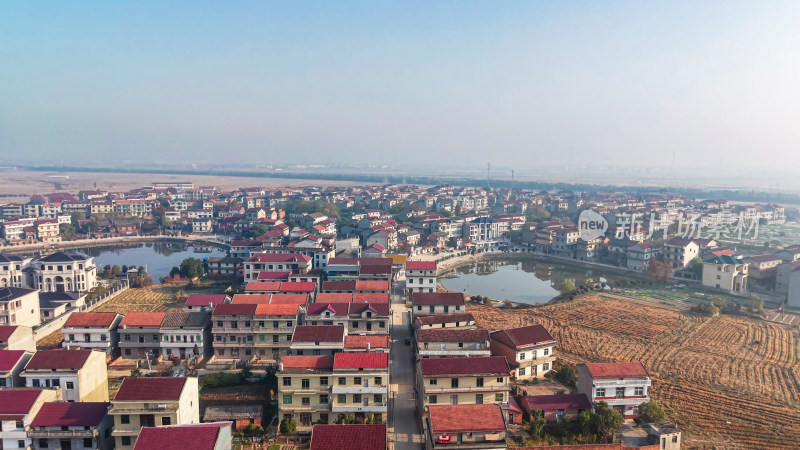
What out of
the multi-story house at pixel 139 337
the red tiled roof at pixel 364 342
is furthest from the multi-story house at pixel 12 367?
the red tiled roof at pixel 364 342

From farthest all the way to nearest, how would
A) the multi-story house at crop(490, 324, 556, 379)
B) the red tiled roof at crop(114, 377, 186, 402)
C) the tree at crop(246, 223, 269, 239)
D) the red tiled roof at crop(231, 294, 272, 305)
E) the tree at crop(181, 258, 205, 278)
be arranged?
1. the tree at crop(246, 223, 269, 239)
2. the tree at crop(181, 258, 205, 278)
3. the red tiled roof at crop(231, 294, 272, 305)
4. the multi-story house at crop(490, 324, 556, 379)
5. the red tiled roof at crop(114, 377, 186, 402)

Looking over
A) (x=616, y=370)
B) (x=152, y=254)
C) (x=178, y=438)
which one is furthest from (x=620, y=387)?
(x=152, y=254)

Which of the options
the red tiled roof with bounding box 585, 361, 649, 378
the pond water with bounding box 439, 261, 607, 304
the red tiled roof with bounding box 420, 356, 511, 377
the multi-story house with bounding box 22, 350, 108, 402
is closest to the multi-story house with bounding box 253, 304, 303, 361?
the multi-story house with bounding box 22, 350, 108, 402

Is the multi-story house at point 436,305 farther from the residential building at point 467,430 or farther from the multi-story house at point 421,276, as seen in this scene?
the residential building at point 467,430

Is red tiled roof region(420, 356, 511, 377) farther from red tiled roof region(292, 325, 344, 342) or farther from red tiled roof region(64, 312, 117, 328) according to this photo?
red tiled roof region(64, 312, 117, 328)

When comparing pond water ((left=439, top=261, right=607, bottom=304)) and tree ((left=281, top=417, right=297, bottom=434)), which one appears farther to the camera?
pond water ((left=439, top=261, right=607, bottom=304))

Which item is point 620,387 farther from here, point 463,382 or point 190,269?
point 190,269

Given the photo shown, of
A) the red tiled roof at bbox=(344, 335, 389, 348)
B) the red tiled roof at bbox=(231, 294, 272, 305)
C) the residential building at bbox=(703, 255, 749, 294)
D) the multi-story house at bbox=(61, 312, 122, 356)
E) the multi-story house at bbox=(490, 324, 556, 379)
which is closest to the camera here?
the red tiled roof at bbox=(344, 335, 389, 348)
